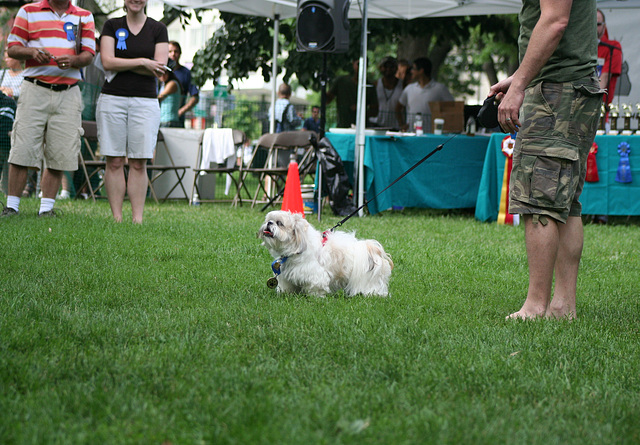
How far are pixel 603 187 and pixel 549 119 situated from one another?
20.0 feet

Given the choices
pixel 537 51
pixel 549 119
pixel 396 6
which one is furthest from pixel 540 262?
pixel 396 6

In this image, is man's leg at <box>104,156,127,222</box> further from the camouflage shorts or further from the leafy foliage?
the leafy foliage

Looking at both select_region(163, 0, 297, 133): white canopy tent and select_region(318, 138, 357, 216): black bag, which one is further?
select_region(163, 0, 297, 133): white canopy tent

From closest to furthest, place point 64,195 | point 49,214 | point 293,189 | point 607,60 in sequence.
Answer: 1. point 49,214
2. point 293,189
3. point 607,60
4. point 64,195

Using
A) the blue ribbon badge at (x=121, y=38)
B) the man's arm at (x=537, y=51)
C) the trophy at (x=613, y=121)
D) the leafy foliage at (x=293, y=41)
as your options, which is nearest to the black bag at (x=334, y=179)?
the blue ribbon badge at (x=121, y=38)

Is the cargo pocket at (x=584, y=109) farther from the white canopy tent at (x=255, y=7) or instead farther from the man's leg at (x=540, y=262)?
the white canopy tent at (x=255, y=7)

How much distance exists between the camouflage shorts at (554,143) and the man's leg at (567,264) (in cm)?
21

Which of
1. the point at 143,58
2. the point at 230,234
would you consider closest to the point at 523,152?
the point at 230,234

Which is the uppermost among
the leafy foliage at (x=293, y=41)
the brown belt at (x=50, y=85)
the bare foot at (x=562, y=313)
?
the leafy foliage at (x=293, y=41)

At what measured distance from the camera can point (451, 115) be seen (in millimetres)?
10508

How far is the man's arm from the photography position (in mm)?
3539

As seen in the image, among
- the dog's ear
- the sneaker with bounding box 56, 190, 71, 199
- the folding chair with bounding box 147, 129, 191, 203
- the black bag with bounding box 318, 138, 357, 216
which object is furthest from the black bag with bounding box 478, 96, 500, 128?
the sneaker with bounding box 56, 190, 71, 199

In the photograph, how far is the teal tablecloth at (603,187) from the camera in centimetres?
910

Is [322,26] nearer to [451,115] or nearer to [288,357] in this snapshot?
[451,115]
